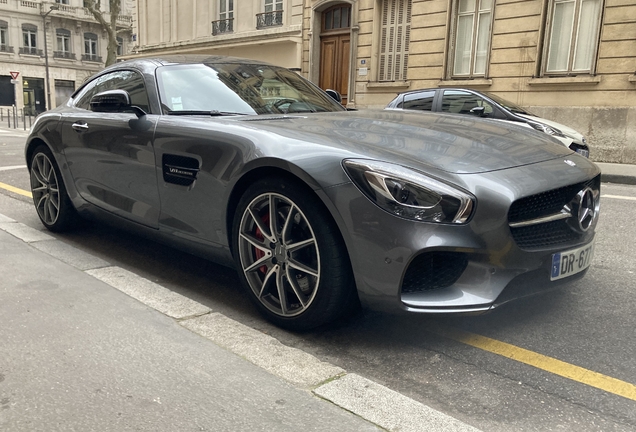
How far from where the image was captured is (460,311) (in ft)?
7.75

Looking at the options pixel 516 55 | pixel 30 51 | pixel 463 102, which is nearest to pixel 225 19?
pixel 516 55

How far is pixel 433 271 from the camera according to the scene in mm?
2447

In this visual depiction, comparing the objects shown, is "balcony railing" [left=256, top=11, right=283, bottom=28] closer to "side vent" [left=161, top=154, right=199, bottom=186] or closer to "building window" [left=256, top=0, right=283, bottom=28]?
"building window" [left=256, top=0, right=283, bottom=28]

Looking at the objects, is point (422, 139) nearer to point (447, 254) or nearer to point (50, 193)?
point (447, 254)

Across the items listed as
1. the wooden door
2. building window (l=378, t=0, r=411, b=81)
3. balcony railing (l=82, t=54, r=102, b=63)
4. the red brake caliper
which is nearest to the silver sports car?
the red brake caliper

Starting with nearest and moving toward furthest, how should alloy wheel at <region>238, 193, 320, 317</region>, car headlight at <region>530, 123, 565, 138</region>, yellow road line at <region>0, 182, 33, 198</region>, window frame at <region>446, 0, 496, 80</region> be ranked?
alloy wheel at <region>238, 193, 320, 317</region>
yellow road line at <region>0, 182, 33, 198</region>
car headlight at <region>530, 123, 565, 138</region>
window frame at <region>446, 0, 496, 80</region>

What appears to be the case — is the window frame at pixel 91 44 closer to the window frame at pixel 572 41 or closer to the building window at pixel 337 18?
the building window at pixel 337 18

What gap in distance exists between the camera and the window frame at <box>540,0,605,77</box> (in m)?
12.8

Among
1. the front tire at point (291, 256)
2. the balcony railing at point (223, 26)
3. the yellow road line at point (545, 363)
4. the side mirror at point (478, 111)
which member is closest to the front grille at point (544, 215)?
the yellow road line at point (545, 363)

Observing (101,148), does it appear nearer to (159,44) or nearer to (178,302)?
(178,302)

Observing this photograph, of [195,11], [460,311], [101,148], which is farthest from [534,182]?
[195,11]

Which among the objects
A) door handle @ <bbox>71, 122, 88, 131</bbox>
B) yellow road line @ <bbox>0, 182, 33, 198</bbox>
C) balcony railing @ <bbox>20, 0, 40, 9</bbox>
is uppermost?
balcony railing @ <bbox>20, 0, 40, 9</bbox>

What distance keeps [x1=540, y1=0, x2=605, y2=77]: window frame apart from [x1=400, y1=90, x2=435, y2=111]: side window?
5.01 metres

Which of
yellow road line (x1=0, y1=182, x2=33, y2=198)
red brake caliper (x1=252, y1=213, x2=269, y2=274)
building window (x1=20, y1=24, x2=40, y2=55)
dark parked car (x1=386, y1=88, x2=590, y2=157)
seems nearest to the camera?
red brake caliper (x1=252, y1=213, x2=269, y2=274)
